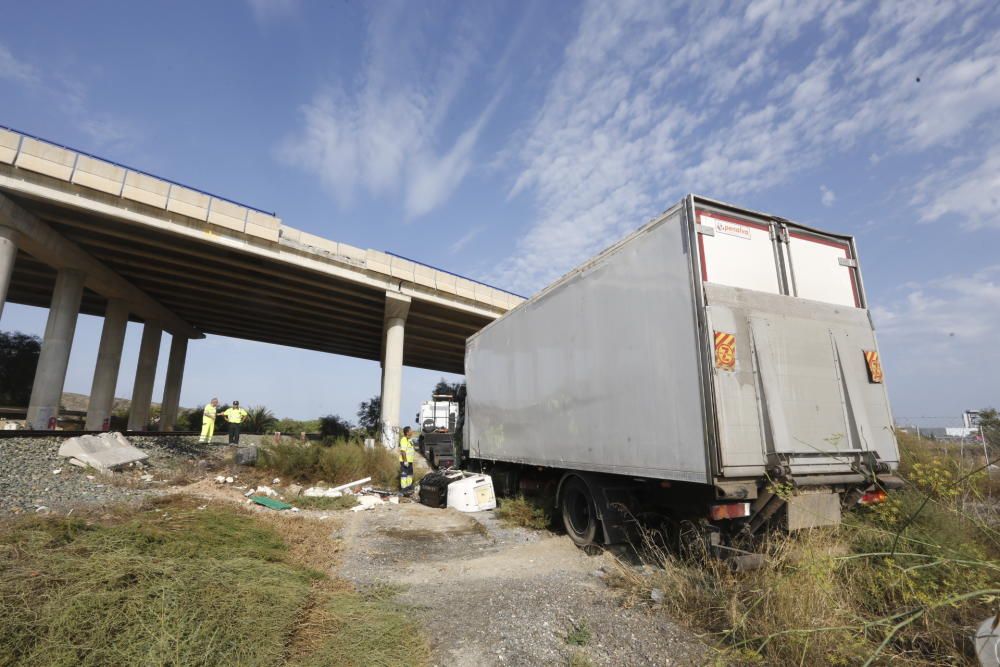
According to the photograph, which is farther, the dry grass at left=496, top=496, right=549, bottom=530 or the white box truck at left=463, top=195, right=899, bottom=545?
the dry grass at left=496, top=496, right=549, bottom=530

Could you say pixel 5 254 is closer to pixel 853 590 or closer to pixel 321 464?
pixel 321 464

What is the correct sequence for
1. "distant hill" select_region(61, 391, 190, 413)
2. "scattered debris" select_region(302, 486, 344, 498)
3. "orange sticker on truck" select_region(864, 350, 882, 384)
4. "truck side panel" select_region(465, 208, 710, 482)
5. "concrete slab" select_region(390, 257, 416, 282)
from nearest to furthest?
"truck side panel" select_region(465, 208, 710, 482)
"orange sticker on truck" select_region(864, 350, 882, 384)
"scattered debris" select_region(302, 486, 344, 498)
"concrete slab" select_region(390, 257, 416, 282)
"distant hill" select_region(61, 391, 190, 413)

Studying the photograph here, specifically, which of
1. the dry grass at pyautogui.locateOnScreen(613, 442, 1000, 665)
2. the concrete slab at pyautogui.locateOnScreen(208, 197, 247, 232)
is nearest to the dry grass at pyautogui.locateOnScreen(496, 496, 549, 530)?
the dry grass at pyautogui.locateOnScreen(613, 442, 1000, 665)

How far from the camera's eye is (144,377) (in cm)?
2602

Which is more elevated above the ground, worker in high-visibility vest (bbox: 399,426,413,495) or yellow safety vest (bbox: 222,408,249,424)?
yellow safety vest (bbox: 222,408,249,424)

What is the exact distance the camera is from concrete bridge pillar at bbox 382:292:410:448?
68.9ft

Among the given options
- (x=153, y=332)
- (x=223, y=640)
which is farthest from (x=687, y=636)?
(x=153, y=332)

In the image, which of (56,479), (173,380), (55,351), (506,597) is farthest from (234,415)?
(173,380)

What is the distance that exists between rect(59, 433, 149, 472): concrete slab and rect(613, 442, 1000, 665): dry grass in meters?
11.4

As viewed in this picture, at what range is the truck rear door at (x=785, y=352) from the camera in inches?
169

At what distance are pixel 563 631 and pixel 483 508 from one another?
5698mm

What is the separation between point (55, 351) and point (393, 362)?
12.9 m

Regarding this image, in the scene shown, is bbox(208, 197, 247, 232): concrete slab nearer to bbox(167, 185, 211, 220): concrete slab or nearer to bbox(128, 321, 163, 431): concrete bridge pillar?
bbox(167, 185, 211, 220): concrete slab

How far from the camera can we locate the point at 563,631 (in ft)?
12.2
